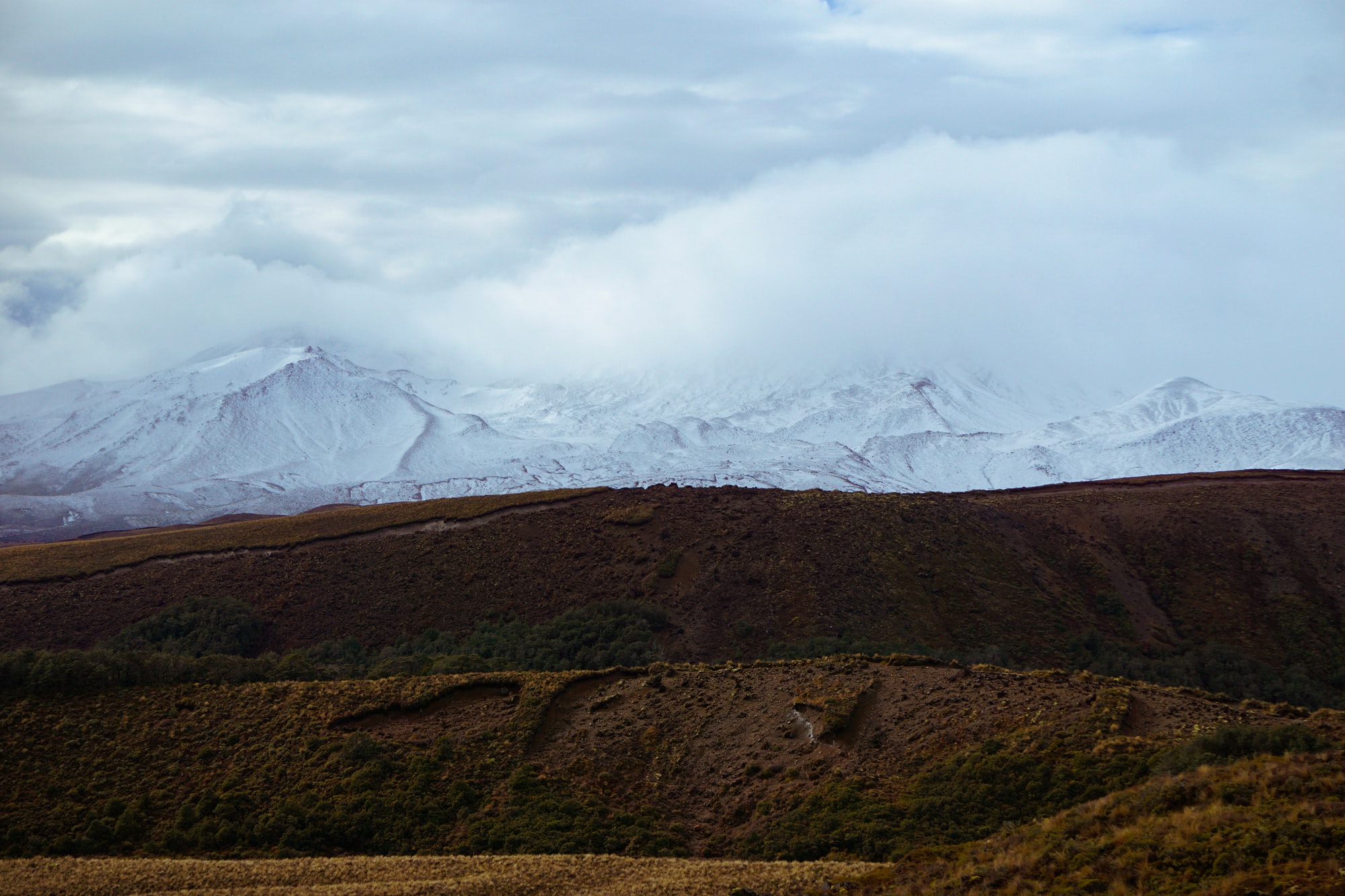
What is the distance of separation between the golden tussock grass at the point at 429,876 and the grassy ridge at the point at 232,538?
3375 cm

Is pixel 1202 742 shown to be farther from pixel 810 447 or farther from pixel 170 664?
pixel 810 447

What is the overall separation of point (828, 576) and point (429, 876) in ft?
96.7

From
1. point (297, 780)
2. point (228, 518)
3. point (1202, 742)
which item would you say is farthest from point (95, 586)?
point (228, 518)

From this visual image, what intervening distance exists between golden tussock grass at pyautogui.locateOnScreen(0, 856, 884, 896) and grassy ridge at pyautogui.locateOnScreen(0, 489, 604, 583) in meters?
33.8

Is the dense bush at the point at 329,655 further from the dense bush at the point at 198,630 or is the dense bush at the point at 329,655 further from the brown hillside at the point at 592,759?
the brown hillside at the point at 592,759

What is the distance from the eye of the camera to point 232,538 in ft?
173

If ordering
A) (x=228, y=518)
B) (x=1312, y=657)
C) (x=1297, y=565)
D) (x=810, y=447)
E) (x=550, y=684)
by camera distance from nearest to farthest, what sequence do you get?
(x=550, y=684), (x=1312, y=657), (x=1297, y=565), (x=228, y=518), (x=810, y=447)

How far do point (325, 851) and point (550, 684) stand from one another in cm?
826

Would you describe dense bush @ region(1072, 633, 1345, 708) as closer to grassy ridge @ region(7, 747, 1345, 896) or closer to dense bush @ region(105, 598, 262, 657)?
grassy ridge @ region(7, 747, 1345, 896)

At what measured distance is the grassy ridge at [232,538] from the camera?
4838 cm

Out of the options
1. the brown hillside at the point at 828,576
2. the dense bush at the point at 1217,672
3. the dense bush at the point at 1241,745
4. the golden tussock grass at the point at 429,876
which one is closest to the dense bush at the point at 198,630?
the brown hillside at the point at 828,576

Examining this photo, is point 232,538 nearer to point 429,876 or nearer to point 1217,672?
point 429,876

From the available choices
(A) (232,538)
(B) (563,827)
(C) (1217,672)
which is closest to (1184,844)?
(B) (563,827)

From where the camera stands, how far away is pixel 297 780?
22.8 metres
